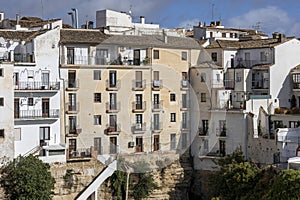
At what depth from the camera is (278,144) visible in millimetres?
41750

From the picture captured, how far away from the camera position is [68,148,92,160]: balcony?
143ft

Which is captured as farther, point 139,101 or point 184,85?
point 184,85

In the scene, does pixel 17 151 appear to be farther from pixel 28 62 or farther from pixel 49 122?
pixel 28 62

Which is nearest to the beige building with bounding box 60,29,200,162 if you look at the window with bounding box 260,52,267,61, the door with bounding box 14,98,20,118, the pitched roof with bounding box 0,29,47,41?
the pitched roof with bounding box 0,29,47,41

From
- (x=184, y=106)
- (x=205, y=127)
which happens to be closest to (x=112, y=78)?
(x=184, y=106)

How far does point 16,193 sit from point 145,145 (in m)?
9.69

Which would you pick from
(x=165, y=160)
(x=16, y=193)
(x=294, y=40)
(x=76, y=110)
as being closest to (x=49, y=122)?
(x=76, y=110)

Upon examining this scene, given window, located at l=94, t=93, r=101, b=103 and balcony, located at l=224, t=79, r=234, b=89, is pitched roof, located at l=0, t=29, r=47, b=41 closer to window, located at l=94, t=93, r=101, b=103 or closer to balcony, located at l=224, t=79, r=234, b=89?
window, located at l=94, t=93, r=101, b=103

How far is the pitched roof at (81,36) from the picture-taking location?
4412 cm

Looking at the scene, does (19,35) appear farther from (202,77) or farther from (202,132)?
(202,132)

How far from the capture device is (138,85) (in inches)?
1805

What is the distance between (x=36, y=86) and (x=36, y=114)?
1681mm

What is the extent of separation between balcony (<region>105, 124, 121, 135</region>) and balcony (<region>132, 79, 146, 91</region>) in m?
2.64

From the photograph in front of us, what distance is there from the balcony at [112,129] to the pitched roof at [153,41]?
5.28 metres
